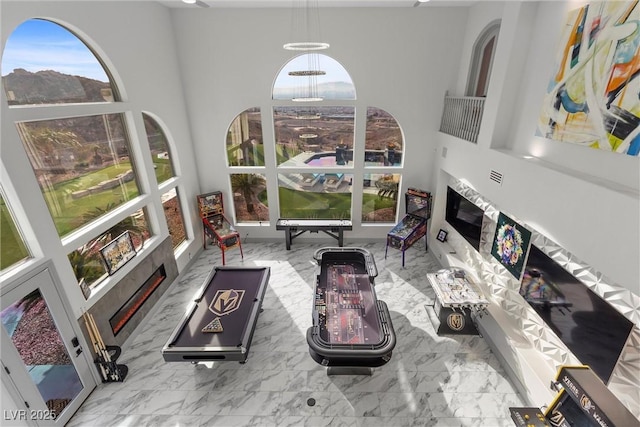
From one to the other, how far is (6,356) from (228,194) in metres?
5.23

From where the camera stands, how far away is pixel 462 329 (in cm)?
510

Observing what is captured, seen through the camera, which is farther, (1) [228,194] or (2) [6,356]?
(1) [228,194]

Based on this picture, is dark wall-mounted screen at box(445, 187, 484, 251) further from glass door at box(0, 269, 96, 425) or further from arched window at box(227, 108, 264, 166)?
glass door at box(0, 269, 96, 425)

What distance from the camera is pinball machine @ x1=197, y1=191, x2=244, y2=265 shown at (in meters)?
7.18

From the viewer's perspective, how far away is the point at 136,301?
5293 millimetres

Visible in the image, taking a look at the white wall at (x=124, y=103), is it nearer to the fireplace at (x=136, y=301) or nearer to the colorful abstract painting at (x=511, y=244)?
the fireplace at (x=136, y=301)

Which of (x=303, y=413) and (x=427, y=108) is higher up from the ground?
(x=427, y=108)

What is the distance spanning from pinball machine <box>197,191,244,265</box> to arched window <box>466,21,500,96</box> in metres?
6.13

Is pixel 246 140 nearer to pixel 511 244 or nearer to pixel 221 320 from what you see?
pixel 221 320

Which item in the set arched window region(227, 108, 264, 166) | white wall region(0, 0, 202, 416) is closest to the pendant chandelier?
arched window region(227, 108, 264, 166)

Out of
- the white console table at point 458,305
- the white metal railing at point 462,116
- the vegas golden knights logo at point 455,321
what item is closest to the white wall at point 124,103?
the white console table at point 458,305

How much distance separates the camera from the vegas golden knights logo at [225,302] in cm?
491

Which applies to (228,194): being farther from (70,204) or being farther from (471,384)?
(471,384)

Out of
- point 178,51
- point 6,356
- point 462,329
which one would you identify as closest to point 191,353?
point 6,356
